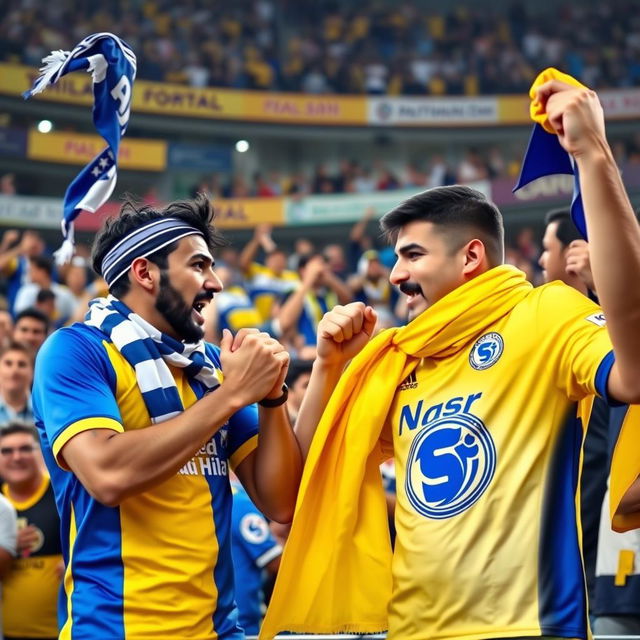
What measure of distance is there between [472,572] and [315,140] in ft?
82.2

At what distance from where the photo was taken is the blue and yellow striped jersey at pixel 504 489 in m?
2.63

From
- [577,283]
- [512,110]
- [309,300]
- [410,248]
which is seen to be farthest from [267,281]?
[512,110]

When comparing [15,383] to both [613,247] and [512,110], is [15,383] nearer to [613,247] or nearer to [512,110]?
[613,247]

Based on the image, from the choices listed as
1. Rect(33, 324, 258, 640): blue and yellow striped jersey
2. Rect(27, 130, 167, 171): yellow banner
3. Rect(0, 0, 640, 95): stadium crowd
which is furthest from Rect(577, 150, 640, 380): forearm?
Rect(0, 0, 640, 95): stadium crowd

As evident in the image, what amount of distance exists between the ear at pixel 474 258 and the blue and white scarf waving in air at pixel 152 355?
785 millimetres

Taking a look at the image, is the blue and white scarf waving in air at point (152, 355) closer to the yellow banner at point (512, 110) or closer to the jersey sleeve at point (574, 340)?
the jersey sleeve at point (574, 340)

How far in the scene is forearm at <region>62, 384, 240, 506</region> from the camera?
8.99 ft

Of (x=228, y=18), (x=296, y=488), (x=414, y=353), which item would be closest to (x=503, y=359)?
(x=414, y=353)

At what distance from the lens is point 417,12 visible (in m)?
29.5

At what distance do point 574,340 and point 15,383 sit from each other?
193 inches

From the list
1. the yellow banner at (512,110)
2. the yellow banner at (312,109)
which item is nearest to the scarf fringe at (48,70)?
the yellow banner at (312,109)

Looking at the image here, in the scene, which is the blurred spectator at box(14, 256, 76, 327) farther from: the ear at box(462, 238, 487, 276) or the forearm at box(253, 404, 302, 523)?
the ear at box(462, 238, 487, 276)

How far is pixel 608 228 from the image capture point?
229 centimetres

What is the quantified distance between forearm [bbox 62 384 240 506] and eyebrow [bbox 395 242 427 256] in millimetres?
662
